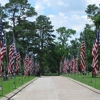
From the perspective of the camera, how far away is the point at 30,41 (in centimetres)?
9812

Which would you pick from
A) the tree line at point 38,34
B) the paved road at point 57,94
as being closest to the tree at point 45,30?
the tree line at point 38,34

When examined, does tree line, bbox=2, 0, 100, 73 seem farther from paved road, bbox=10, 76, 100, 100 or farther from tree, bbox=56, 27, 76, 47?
paved road, bbox=10, 76, 100, 100

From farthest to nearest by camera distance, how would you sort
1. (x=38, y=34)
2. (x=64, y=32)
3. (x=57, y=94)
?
(x=64, y=32) < (x=38, y=34) < (x=57, y=94)

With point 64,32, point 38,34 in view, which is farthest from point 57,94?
point 64,32

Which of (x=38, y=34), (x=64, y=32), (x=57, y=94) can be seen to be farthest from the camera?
(x=64, y=32)

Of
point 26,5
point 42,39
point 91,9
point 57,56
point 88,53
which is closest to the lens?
point 88,53

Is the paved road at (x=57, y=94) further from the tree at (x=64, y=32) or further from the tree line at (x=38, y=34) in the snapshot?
the tree at (x=64, y=32)

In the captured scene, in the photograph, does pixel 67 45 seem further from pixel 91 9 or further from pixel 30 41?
pixel 91 9

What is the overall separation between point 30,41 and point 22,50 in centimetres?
1087

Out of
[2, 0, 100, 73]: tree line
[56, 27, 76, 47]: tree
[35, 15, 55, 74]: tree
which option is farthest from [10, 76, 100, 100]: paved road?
[56, 27, 76, 47]: tree

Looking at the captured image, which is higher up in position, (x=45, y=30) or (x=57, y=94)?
(x=45, y=30)

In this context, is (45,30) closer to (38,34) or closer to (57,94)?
(38,34)

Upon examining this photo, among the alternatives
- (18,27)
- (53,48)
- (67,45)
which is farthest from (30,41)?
(67,45)

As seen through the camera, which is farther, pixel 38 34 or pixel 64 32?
pixel 64 32
